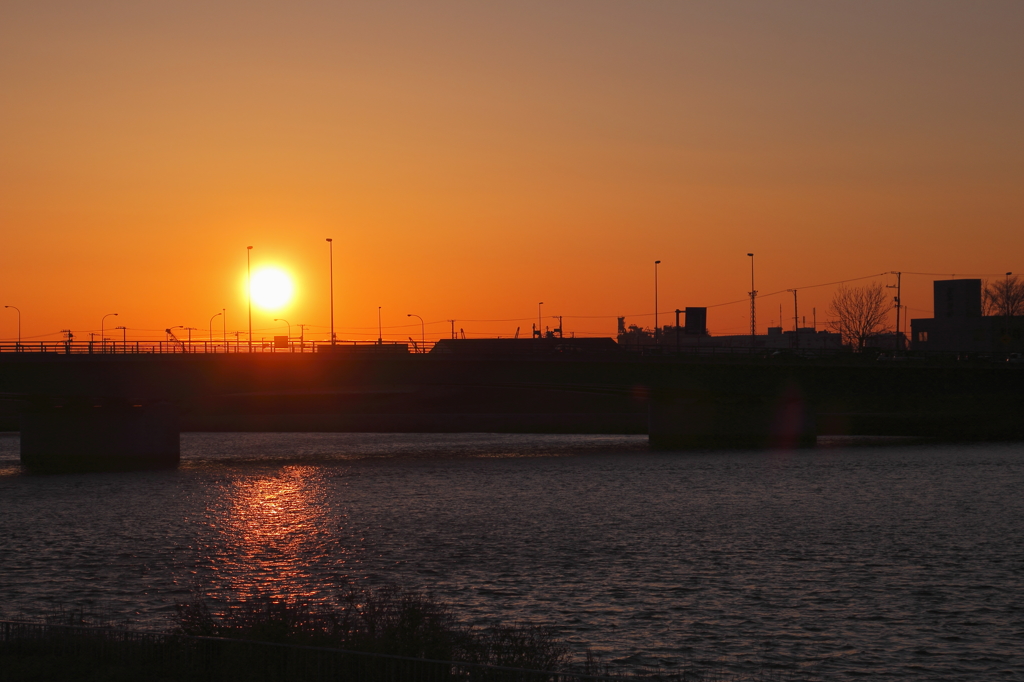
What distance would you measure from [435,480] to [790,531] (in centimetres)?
3098

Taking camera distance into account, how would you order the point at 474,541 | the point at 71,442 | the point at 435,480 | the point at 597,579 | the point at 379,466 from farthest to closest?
the point at 71,442
the point at 379,466
the point at 435,480
the point at 474,541
the point at 597,579

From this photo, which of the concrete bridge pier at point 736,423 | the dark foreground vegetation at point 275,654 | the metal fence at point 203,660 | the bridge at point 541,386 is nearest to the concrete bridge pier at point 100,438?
the bridge at point 541,386

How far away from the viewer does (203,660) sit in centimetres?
1811

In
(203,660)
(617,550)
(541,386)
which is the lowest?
(617,550)

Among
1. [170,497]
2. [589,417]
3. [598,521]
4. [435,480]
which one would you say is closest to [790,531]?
[598,521]

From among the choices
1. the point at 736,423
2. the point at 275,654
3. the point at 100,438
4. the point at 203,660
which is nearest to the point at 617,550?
the point at 275,654

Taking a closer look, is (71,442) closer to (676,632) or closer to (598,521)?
(598,521)

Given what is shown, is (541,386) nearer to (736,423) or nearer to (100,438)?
(736,423)

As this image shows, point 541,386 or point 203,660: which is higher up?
point 541,386

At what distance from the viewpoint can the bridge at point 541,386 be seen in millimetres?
84688

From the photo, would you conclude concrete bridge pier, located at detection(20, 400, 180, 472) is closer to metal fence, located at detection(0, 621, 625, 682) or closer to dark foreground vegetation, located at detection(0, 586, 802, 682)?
dark foreground vegetation, located at detection(0, 586, 802, 682)

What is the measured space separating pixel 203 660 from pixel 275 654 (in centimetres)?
145

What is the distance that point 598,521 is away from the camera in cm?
4969

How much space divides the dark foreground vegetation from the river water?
5.32 meters
